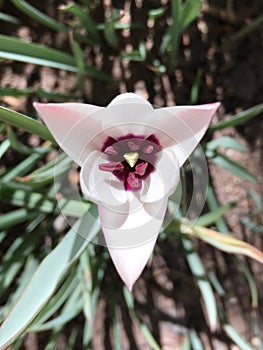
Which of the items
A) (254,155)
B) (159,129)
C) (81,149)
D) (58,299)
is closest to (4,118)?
(81,149)

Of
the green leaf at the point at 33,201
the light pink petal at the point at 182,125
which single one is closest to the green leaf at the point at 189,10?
the light pink petal at the point at 182,125

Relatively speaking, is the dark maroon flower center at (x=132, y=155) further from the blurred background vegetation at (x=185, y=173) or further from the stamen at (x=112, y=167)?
the blurred background vegetation at (x=185, y=173)

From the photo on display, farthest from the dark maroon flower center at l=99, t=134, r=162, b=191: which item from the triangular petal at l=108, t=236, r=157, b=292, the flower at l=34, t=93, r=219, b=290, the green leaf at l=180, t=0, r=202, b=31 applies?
the green leaf at l=180, t=0, r=202, b=31

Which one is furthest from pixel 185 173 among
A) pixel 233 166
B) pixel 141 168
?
pixel 141 168

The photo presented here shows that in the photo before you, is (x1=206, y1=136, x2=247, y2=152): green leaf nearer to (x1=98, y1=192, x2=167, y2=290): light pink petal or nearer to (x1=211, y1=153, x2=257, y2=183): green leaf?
(x1=211, y1=153, x2=257, y2=183): green leaf

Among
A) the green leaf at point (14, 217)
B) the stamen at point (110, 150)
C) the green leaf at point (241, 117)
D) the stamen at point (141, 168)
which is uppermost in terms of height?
the stamen at point (110, 150)

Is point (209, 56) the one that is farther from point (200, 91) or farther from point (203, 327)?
point (203, 327)

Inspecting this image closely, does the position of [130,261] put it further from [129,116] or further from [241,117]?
[241,117]
